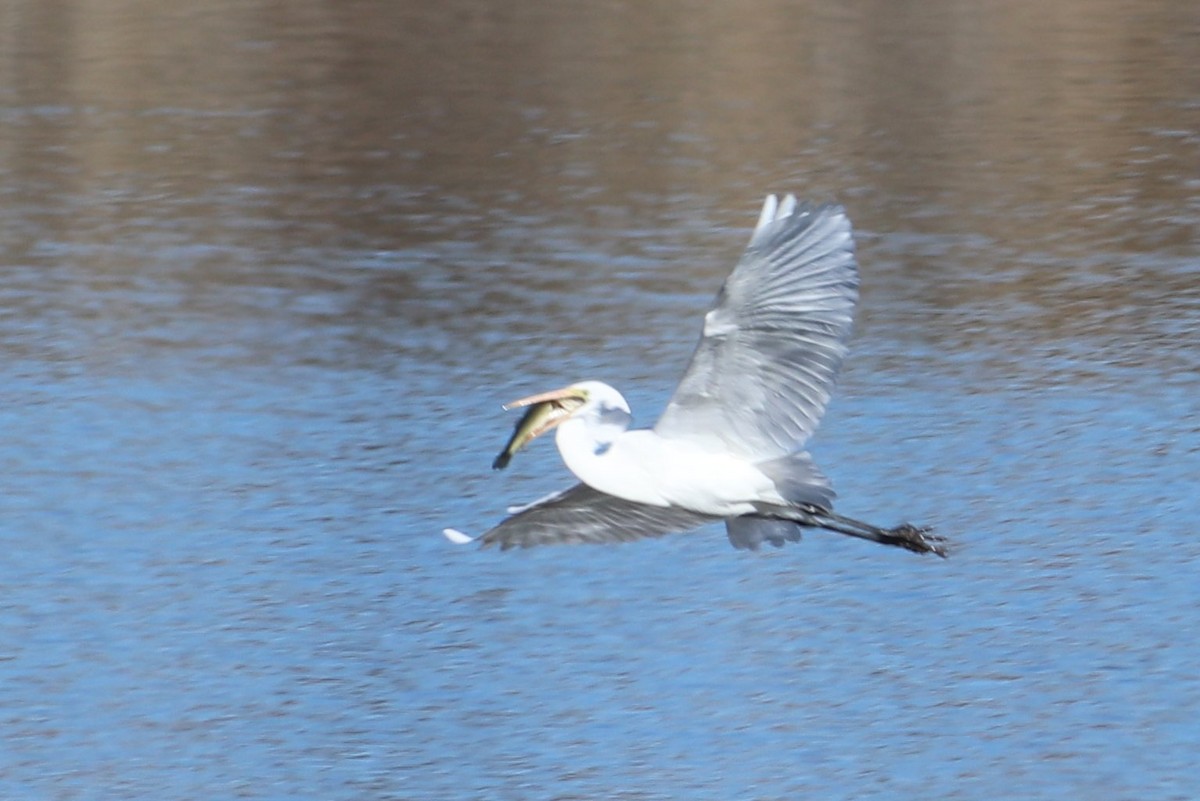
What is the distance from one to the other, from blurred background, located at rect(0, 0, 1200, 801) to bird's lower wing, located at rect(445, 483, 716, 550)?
147 centimetres

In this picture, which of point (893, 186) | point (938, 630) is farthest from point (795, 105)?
point (938, 630)

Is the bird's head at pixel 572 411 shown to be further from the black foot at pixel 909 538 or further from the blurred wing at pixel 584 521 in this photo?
the black foot at pixel 909 538

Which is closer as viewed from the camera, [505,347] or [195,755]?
[195,755]

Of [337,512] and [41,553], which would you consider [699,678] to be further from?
[41,553]

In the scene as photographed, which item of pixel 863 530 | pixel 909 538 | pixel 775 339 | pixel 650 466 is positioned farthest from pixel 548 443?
pixel 775 339

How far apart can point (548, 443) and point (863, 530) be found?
456 cm

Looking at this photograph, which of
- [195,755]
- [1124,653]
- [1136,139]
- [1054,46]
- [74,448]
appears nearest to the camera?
[195,755]

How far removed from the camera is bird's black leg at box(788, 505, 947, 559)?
6449 millimetres

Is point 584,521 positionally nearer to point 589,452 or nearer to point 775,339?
point 589,452

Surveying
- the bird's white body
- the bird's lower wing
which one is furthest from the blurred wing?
the bird's white body

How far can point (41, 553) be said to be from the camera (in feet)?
31.8

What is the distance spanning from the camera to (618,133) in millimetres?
17234

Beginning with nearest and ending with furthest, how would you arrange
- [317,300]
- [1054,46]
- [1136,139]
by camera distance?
[317,300]
[1136,139]
[1054,46]

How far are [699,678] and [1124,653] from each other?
1.60 metres
